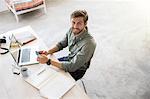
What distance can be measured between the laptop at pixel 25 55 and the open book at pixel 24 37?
11cm

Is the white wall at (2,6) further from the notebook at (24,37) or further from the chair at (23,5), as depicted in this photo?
the notebook at (24,37)

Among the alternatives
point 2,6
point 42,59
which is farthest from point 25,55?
point 2,6

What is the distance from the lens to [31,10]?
412 cm

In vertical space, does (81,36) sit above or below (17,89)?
above

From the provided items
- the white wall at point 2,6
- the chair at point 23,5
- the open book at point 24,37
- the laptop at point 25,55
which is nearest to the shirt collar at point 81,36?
the laptop at point 25,55

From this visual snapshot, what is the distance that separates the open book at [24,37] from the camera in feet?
7.93

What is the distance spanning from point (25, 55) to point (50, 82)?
482 mm

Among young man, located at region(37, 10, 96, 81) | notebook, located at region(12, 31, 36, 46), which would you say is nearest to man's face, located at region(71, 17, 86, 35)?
young man, located at region(37, 10, 96, 81)

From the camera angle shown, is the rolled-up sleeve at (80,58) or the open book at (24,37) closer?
the rolled-up sleeve at (80,58)

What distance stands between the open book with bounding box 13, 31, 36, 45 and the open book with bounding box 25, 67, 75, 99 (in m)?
0.49

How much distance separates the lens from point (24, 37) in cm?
247

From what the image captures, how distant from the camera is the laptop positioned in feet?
7.06

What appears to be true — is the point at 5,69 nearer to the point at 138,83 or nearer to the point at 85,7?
the point at 138,83

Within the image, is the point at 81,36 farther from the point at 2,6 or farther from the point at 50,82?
the point at 2,6
